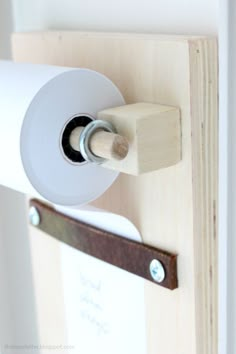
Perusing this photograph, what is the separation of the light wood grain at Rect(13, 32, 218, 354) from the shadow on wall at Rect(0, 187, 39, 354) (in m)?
0.20

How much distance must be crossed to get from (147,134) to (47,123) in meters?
0.06

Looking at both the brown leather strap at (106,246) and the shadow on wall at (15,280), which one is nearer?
the brown leather strap at (106,246)

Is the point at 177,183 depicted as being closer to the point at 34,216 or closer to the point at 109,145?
the point at 109,145

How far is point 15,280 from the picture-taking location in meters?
0.66

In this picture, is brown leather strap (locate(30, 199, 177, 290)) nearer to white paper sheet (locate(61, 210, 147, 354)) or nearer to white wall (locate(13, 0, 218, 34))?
white paper sheet (locate(61, 210, 147, 354))

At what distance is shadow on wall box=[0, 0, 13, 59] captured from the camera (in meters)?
0.58

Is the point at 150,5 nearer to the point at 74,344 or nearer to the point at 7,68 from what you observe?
the point at 7,68

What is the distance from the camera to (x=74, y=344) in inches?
21.9

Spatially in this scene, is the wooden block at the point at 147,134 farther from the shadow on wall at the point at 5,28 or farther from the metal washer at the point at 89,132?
the shadow on wall at the point at 5,28

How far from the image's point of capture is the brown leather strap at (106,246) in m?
0.42

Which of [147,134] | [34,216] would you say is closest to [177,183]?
[147,134]

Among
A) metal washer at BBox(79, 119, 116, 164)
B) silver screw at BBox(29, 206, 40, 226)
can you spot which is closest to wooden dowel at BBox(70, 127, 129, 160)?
metal washer at BBox(79, 119, 116, 164)

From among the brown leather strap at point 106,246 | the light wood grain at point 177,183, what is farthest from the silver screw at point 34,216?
the light wood grain at point 177,183

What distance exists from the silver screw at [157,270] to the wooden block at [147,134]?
8 cm
